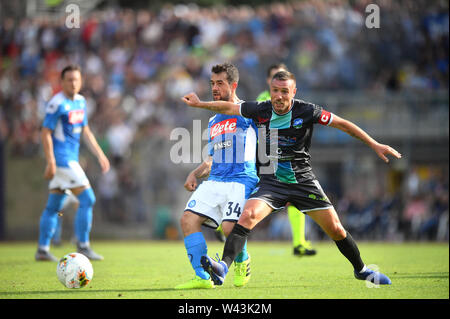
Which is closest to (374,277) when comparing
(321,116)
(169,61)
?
(321,116)

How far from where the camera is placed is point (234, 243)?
22.4ft

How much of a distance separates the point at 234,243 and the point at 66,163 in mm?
4569

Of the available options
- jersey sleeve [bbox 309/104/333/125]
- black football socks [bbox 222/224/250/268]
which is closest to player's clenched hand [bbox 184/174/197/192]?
black football socks [bbox 222/224/250/268]

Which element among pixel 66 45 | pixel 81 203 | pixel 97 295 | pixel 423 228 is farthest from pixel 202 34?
pixel 97 295

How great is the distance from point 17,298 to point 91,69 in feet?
54.6

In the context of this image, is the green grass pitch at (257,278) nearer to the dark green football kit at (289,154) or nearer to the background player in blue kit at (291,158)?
the background player in blue kit at (291,158)

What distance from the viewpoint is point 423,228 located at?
17.6 metres

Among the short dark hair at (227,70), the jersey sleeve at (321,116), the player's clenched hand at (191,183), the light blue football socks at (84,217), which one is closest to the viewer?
the jersey sleeve at (321,116)

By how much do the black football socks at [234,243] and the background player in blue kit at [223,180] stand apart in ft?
1.24

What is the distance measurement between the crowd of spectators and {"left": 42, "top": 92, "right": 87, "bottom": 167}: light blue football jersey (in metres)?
8.32

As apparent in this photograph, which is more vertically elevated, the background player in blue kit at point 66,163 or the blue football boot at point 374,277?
the background player in blue kit at point 66,163

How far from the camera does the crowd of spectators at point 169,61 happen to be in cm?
1898

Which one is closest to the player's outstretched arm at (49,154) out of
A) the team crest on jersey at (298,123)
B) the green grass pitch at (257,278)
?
the green grass pitch at (257,278)

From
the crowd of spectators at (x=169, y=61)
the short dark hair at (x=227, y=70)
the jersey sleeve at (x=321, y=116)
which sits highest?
the crowd of spectators at (x=169, y=61)
